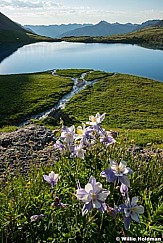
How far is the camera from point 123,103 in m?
33.7

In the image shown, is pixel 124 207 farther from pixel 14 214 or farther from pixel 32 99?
pixel 32 99

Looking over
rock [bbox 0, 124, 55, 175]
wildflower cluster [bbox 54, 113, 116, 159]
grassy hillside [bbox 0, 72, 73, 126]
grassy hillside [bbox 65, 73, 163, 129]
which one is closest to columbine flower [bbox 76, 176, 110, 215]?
wildflower cluster [bbox 54, 113, 116, 159]

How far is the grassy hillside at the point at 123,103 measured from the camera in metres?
27.0

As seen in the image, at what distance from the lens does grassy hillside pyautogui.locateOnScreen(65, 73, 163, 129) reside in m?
27.0

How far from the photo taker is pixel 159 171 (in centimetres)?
595

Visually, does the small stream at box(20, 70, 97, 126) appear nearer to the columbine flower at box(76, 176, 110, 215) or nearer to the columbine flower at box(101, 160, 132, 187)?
the columbine flower at box(101, 160, 132, 187)

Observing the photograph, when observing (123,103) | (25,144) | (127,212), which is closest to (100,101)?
(123,103)

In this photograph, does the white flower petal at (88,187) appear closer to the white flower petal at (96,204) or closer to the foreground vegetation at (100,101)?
the white flower petal at (96,204)

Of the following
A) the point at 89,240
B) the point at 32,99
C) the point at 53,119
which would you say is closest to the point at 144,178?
the point at 89,240

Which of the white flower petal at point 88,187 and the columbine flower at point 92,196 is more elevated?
the white flower petal at point 88,187

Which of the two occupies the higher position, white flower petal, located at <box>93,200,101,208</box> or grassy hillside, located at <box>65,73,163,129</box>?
white flower petal, located at <box>93,200,101,208</box>

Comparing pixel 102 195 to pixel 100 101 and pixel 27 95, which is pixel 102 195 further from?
pixel 27 95

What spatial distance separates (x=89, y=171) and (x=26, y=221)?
55.0 inches

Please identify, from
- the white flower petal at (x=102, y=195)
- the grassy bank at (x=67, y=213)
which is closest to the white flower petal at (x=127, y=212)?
the grassy bank at (x=67, y=213)
